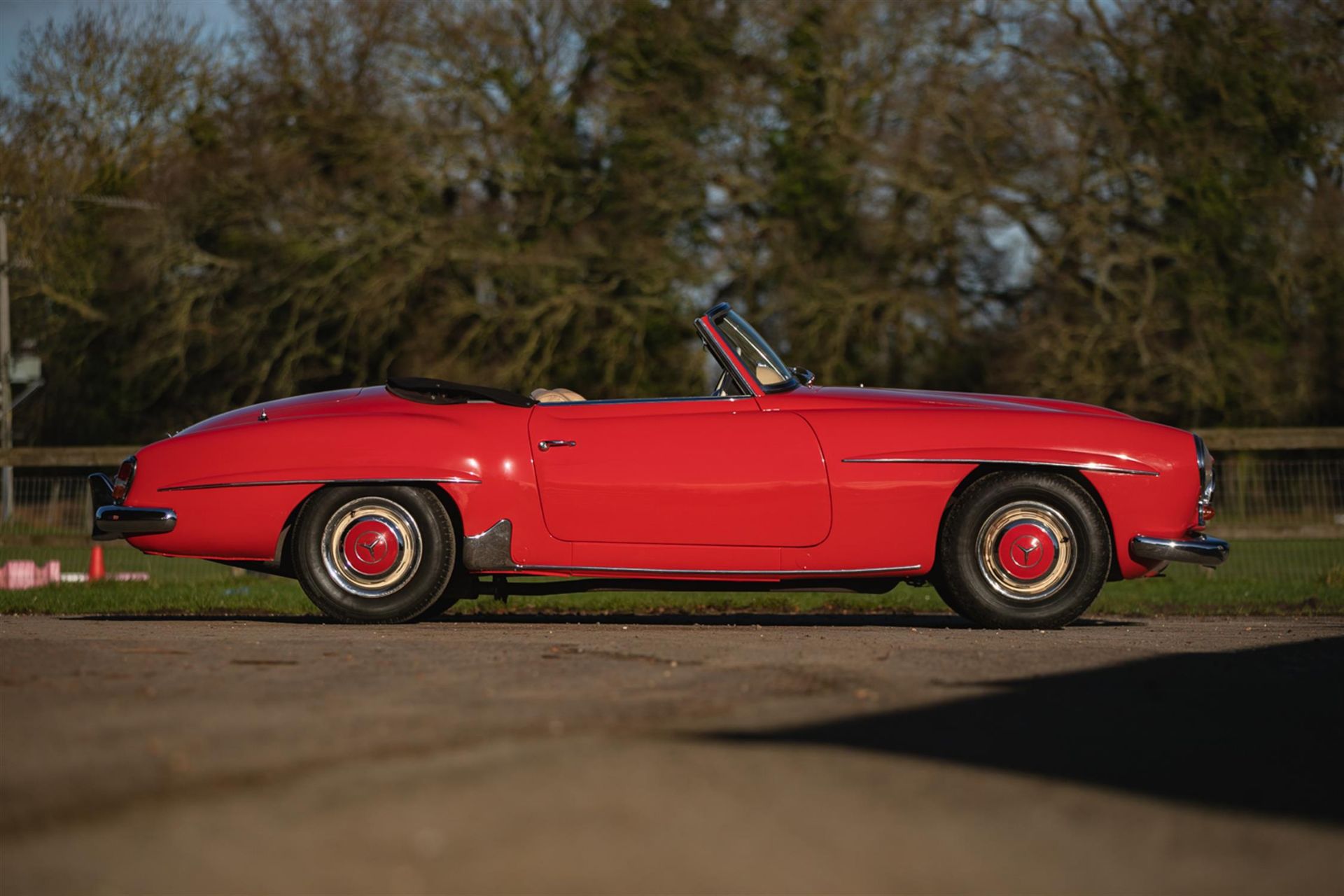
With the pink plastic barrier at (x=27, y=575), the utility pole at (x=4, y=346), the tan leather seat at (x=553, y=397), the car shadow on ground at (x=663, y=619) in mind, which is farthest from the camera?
the utility pole at (x=4, y=346)

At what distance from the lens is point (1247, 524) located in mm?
12633

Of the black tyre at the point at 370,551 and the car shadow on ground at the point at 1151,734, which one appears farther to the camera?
the black tyre at the point at 370,551

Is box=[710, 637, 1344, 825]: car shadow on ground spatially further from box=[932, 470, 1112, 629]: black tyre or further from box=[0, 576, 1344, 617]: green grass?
box=[0, 576, 1344, 617]: green grass

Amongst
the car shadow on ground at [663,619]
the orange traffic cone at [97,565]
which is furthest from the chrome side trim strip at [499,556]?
the orange traffic cone at [97,565]

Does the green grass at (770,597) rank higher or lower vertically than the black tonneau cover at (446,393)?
lower

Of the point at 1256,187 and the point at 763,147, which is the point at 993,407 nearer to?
the point at 1256,187

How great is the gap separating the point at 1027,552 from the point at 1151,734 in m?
3.23

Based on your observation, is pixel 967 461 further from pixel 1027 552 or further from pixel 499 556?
pixel 499 556

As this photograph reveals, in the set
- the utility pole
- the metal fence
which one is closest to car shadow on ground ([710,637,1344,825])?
the metal fence

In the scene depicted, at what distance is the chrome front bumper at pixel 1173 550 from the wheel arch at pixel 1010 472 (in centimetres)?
12

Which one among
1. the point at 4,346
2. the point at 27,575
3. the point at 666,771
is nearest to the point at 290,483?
the point at 666,771

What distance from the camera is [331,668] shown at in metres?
5.25

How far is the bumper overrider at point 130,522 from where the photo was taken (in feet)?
24.9

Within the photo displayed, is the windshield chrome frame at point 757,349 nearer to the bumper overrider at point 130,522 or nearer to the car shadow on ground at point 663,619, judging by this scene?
the car shadow on ground at point 663,619
